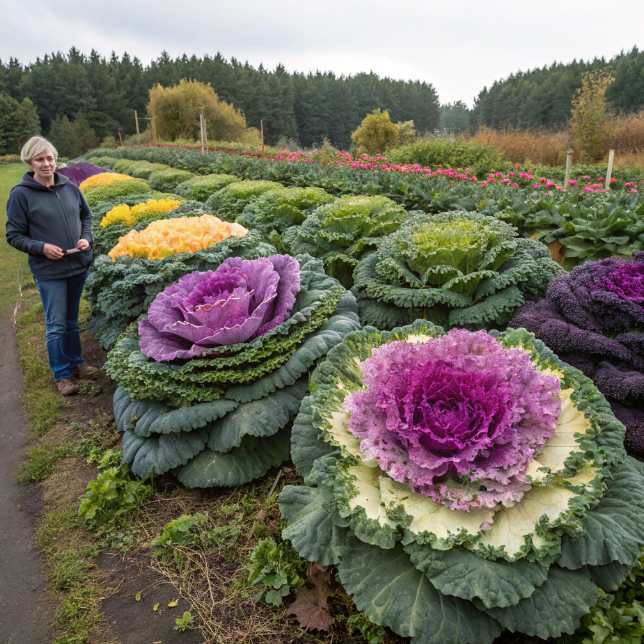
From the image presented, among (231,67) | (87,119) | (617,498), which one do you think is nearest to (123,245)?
(617,498)

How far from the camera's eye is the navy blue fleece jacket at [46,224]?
11.7ft

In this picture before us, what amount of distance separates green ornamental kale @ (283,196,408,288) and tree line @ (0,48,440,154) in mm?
46733

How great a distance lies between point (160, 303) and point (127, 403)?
64 centimetres

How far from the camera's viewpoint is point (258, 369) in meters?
2.45

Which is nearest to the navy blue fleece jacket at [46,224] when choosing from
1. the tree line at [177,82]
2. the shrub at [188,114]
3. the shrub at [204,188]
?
the shrub at [204,188]

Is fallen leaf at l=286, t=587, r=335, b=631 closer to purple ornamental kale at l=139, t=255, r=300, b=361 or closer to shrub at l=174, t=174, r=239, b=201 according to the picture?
purple ornamental kale at l=139, t=255, r=300, b=361

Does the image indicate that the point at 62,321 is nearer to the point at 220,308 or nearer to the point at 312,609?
the point at 220,308

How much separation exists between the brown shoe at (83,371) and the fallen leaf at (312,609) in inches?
122

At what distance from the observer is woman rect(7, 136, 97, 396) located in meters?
3.58

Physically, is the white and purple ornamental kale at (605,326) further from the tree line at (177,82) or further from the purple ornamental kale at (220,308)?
→ the tree line at (177,82)

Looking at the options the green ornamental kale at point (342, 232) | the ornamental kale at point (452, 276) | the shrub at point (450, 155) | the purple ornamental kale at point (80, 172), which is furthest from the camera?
the shrub at point (450, 155)

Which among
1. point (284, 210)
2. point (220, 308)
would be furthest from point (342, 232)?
point (220, 308)

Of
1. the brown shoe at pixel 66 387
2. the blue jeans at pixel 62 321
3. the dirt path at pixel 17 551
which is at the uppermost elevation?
the blue jeans at pixel 62 321

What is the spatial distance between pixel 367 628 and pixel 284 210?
14.0 ft
